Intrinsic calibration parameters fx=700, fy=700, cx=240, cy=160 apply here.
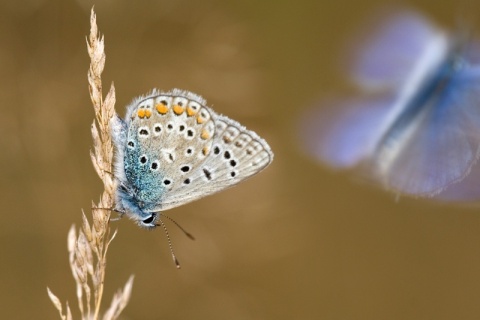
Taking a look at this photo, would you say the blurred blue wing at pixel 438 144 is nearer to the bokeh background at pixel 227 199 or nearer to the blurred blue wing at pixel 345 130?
the blurred blue wing at pixel 345 130

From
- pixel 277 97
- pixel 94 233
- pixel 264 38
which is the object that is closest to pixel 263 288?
pixel 277 97

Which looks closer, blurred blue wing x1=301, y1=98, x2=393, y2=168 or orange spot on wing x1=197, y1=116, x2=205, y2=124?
orange spot on wing x1=197, y1=116, x2=205, y2=124

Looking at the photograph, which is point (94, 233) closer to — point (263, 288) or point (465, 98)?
point (465, 98)

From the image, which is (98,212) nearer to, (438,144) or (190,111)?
(190,111)

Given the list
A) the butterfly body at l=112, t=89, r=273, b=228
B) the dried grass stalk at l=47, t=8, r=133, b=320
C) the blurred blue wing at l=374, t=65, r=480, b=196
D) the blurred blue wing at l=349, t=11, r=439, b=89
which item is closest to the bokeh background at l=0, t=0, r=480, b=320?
the blurred blue wing at l=349, t=11, r=439, b=89

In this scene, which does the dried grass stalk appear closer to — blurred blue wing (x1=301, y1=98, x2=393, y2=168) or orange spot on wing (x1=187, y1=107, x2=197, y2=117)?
orange spot on wing (x1=187, y1=107, x2=197, y2=117)

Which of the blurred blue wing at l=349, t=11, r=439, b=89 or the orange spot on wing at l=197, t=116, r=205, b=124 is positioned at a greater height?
the blurred blue wing at l=349, t=11, r=439, b=89
